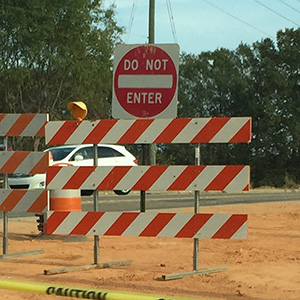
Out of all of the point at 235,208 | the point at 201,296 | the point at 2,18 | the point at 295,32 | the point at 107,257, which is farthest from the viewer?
the point at 295,32

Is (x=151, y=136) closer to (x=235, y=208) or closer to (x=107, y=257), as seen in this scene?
(x=107, y=257)

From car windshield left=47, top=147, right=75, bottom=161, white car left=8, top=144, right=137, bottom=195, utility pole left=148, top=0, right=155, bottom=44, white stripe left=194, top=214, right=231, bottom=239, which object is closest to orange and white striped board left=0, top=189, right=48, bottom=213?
white stripe left=194, top=214, right=231, bottom=239

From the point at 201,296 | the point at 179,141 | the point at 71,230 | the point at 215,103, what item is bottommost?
the point at 201,296

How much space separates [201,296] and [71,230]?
213cm

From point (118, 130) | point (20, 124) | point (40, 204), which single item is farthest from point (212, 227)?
point (20, 124)

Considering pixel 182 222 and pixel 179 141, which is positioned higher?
pixel 179 141

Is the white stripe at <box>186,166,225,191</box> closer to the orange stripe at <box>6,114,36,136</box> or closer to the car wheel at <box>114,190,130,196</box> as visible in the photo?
the orange stripe at <box>6,114,36,136</box>

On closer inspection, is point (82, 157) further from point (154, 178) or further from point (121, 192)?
point (154, 178)

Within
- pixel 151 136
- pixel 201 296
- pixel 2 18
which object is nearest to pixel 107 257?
pixel 151 136

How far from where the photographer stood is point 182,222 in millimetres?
8898

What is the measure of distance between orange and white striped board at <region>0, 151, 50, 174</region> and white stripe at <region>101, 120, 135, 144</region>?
1151 mm

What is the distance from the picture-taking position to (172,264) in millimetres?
9719

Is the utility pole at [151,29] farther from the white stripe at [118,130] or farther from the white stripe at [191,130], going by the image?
the white stripe at [191,130]

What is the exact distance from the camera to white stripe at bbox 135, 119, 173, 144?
895cm
